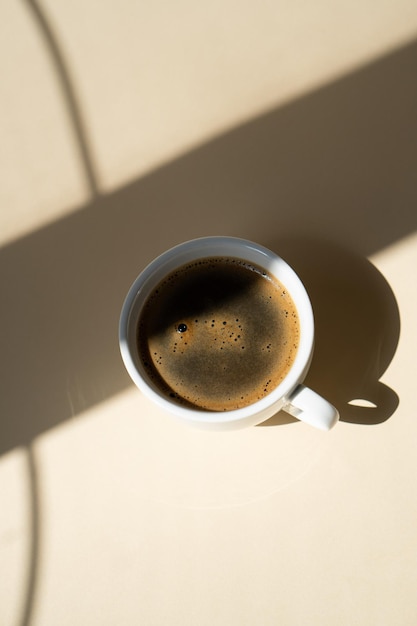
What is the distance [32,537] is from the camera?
0.83m

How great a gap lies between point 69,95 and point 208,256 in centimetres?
40

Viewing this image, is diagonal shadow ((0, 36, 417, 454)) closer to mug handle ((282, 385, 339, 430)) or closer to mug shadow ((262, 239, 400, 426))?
mug shadow ((262, 239, 400, 426))

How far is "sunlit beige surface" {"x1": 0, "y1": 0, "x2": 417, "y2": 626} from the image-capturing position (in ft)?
2.60

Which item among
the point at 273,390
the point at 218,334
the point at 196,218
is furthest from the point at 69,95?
the point at 273,390

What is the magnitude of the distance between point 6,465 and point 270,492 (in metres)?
0.35

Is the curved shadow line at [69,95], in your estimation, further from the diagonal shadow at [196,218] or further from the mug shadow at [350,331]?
the mug shadow at [350,331]

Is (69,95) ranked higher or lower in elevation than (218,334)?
higher

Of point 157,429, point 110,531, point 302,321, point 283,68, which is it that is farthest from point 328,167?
point 110,531

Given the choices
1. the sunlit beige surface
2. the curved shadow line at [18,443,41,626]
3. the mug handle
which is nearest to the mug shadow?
the sunlit beige surface

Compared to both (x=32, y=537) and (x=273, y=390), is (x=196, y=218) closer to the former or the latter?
(x=273, y=390)

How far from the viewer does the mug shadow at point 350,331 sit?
0.84 meters

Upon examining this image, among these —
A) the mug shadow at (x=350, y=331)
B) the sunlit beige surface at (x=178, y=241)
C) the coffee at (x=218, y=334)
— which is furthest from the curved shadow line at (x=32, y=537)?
the mug shadow at (x=350, y=331)

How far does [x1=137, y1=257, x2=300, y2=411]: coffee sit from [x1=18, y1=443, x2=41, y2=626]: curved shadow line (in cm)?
20

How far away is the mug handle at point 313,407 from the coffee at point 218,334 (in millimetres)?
94
